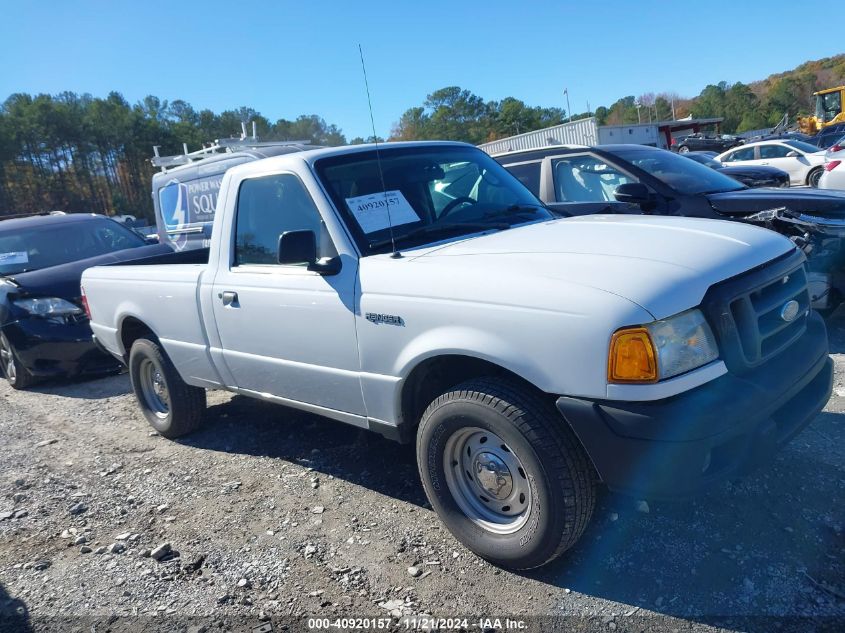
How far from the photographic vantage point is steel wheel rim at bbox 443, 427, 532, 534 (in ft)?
8.89

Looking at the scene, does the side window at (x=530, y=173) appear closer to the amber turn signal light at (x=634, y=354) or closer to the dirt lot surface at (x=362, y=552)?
the dirt lot surface at (x=362, y=552)

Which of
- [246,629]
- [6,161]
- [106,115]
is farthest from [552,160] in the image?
[106,115]

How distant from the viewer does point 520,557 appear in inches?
105

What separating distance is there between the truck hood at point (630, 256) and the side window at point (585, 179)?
122 inches

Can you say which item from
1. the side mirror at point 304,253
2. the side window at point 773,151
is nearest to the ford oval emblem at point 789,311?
the side mirror at point 304,253

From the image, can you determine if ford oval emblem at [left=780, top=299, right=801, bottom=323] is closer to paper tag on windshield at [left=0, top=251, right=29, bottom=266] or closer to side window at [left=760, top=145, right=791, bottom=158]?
paper tag on windshield at [left=0, top=251, right=29, bottom=266]

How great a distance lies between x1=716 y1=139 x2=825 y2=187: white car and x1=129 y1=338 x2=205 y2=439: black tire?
15600 mm

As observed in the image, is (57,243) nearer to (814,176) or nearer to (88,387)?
(88,387)

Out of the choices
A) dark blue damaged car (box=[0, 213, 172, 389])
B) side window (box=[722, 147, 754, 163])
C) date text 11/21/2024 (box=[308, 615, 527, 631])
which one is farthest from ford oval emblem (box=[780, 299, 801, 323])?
side window (box=[722, 147, 754, 163])

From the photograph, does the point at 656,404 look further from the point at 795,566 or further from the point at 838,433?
the point at 838,433

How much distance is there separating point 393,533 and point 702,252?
1.97 metres

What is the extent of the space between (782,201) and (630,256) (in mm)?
3617

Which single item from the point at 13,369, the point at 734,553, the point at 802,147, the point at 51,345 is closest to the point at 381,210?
the point at 734,553

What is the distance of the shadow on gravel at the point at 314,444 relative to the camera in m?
3.80
